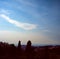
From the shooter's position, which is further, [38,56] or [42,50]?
[42,50]

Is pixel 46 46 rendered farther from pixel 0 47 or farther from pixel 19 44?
pixel 0 47

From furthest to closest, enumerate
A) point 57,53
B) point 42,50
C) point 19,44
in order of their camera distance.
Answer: point 19,44 → point 42,50 → point 57,53

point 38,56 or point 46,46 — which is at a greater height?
point 46,46

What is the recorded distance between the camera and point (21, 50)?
42.4 ft

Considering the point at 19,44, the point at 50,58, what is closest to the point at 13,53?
the point at 19,44

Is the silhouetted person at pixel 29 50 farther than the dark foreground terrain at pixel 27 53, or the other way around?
the silhouetted person at pixel 29 50

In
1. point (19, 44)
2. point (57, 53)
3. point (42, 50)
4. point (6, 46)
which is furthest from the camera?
point (19, 44)

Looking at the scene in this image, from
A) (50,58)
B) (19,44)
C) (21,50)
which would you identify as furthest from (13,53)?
(50,58)

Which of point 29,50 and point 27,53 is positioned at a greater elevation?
point 29,50

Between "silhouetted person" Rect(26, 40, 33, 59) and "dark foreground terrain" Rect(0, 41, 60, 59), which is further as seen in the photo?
"silhouetted person" Rect(26, 40, 33, 59)

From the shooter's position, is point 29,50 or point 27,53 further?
point 29,50

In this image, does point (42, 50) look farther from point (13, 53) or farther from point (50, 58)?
point (13, 53)

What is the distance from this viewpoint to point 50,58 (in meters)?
11.6

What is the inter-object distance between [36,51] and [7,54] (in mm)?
2324
